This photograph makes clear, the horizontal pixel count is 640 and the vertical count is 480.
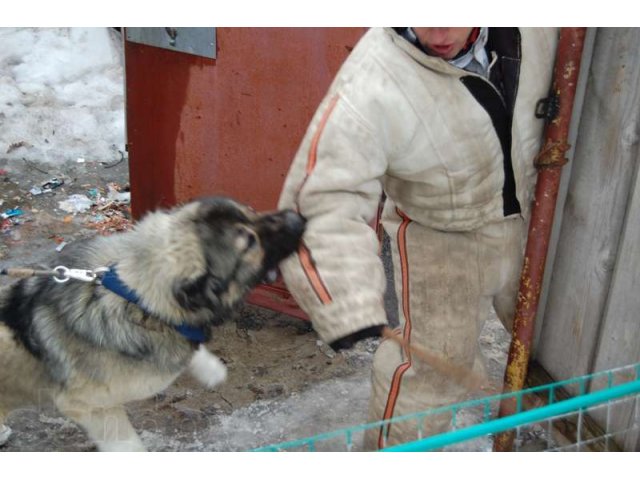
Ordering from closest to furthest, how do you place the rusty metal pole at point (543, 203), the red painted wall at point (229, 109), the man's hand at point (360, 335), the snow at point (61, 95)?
1. the man's hand at point (360, 335)
2. the rusty metal pole at point (543, 203)
3. the red painted wall at point (229, 109)
4. the snow at point (61, 95)

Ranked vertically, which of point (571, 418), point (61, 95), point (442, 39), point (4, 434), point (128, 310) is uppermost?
point (442, 39)

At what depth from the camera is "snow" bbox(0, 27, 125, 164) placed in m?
6.85

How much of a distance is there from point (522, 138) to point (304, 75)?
170 cm

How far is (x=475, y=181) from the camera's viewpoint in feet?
8.33

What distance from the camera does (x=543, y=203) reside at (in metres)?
2.67

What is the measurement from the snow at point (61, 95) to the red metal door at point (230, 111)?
2.36m

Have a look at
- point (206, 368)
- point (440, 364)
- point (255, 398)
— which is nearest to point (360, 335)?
point (440, 364)

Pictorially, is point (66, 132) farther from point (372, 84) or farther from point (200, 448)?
point (372, 84)

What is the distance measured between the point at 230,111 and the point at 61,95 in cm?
393

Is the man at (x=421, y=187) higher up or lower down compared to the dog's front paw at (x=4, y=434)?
higher up

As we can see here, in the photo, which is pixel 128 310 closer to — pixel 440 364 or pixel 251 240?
pixel 251 240

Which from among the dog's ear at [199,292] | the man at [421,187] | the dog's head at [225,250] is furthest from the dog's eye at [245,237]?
the man at [421,187]

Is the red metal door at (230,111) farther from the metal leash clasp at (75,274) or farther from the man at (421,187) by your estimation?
the metal leash clasp at (75,274)

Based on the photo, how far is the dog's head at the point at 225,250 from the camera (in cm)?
271
